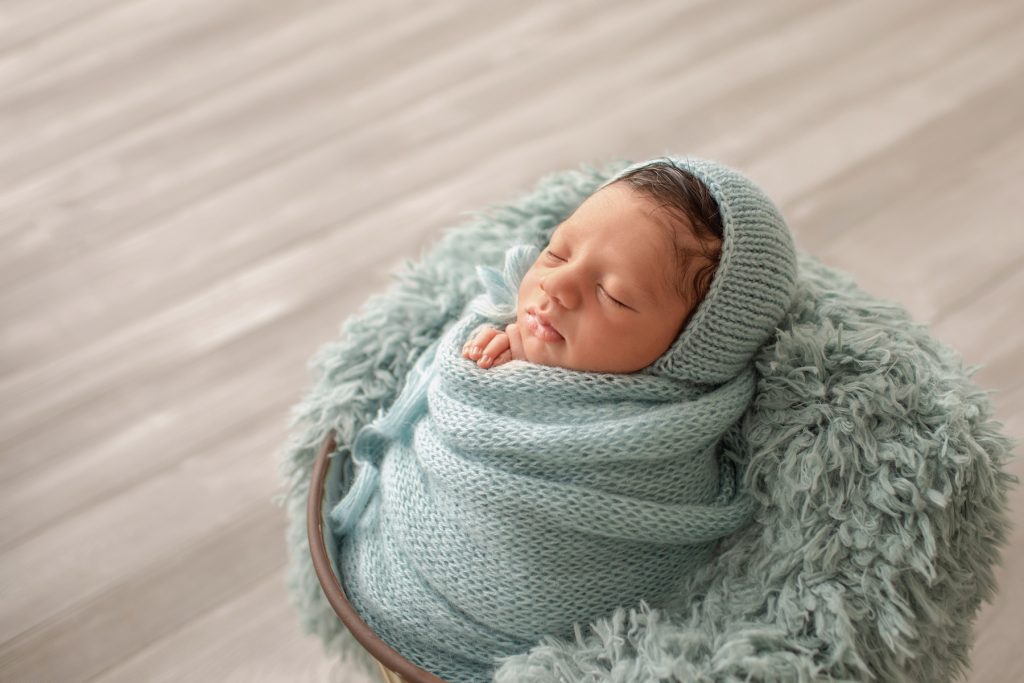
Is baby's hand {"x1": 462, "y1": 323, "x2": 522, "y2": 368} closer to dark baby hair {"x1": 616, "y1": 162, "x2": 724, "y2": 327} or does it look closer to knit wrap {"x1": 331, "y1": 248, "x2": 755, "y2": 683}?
knit wrap {"x1": 331, "y1": 248, "x2": 755, "y2": 683}

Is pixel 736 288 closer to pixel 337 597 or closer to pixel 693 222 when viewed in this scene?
pixel 693 222

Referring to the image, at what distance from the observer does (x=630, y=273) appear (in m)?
0.87

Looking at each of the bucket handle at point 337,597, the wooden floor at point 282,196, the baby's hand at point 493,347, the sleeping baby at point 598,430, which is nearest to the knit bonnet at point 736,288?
the sleeping baby at point 598,430

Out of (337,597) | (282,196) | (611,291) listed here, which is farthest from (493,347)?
(282,196)

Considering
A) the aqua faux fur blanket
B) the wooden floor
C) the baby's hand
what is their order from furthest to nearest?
the wooden floor < the baby's hand < the aqua faux fur blanket

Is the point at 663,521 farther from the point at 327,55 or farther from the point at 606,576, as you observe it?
the point at 327,55

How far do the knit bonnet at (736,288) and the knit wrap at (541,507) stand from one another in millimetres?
26

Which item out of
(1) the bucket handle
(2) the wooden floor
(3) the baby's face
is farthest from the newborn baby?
(2) the wooden floor

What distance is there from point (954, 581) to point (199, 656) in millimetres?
865

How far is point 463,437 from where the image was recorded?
89 cm

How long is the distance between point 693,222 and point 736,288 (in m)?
0.07

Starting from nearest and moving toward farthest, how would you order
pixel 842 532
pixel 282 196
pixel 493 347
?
1. pixel 842 532
2. pixel 493 347
3. pixel 282 196

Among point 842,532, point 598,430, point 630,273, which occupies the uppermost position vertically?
point 630,273

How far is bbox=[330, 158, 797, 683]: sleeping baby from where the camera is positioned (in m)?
→ 0.87
